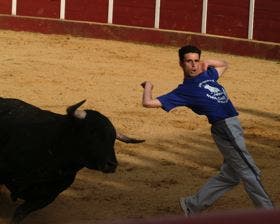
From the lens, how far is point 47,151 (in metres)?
4.09

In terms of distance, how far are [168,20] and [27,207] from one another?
36.0ft

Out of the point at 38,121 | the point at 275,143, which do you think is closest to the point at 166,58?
the point at 275,143

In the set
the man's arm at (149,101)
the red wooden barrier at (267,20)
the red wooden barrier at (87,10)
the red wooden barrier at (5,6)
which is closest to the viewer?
the man's arm at (149,101)

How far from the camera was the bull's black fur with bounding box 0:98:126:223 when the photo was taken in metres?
4.00

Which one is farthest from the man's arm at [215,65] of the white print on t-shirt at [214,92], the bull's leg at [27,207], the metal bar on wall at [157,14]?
the metal bar on wall at [157,14]

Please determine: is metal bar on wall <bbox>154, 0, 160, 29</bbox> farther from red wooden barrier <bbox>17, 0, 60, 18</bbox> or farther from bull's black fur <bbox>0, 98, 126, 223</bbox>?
bull's black fur <bbox>0, 98, 126, 223</bbox>

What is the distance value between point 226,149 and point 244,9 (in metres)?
10.5

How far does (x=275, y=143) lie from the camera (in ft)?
22.4

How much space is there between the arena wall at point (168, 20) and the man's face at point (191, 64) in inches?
352

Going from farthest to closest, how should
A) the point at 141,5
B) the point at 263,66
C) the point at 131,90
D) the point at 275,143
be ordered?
the point at 141,5, the point at 263,66, the point at 131,90, the point at 275,143

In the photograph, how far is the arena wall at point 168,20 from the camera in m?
13.5

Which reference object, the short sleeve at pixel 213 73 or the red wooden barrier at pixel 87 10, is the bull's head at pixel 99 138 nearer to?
the short sleeve at pixel 213 73

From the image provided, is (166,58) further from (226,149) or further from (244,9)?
(226,149)

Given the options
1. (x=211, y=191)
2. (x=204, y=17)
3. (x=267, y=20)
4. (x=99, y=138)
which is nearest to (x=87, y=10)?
(x=204, y=17)
